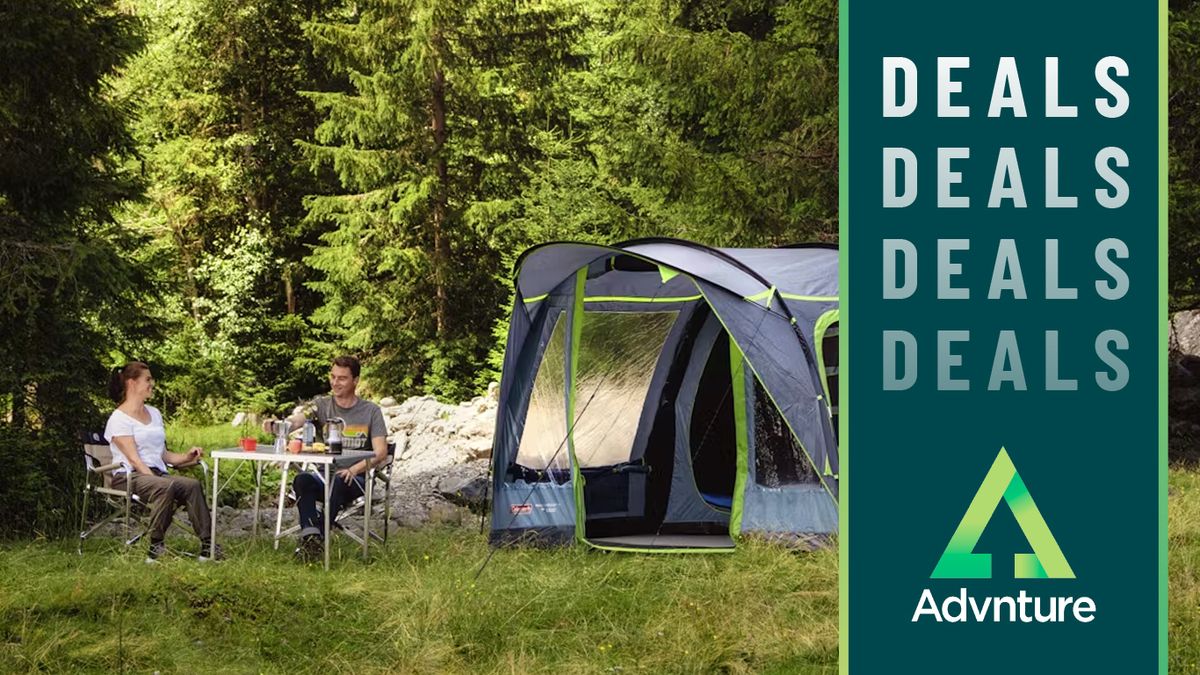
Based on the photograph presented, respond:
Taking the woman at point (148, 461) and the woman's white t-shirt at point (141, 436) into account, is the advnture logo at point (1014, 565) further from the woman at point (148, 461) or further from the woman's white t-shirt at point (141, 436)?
the woman's white t-shirt at point (141, 436)

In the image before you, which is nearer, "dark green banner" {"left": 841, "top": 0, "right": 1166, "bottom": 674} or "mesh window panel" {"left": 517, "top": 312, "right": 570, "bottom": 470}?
"dark green banner" {"left": 841, "top": 0, "right": 1166, "bottom": 674}

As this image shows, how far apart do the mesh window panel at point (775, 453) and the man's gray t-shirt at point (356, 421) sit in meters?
1.86

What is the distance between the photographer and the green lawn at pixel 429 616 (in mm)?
4777

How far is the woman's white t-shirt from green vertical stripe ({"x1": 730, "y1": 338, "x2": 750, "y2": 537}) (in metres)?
2.75

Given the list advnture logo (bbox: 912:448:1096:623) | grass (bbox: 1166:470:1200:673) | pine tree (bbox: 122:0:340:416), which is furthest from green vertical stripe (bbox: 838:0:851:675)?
pine tree (bbox: 122:0:340:416)

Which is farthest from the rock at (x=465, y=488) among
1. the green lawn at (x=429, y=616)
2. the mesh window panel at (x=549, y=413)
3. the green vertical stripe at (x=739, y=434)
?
the green lawn at (x=429, y=616)

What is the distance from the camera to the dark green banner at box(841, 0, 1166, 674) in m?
2.71

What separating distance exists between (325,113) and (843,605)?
Answer: 1823 cm

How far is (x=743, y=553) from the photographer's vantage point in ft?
22.1

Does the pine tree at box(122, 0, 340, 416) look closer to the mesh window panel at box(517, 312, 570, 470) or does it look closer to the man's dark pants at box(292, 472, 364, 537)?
the mesh window panel at box(517, 312, 570, 470)

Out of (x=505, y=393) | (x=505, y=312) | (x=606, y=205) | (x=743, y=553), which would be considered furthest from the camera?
(x=505, y=312)

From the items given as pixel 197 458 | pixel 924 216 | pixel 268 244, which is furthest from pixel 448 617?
pixel 268 244

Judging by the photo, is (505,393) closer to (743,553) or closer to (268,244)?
(743,553)

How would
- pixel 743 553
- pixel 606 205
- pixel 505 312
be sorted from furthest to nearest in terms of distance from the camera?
pixel 505 312 → pixel 606 205 → pixel 743 553
